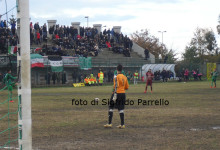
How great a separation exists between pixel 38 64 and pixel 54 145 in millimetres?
31939

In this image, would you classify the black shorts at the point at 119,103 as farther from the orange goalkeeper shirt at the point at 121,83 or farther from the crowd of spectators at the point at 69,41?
the crowd of spectators at the point at 69,41

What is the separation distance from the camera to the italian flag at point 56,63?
41812 mm

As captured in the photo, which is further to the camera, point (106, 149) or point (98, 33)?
point (98, 33)

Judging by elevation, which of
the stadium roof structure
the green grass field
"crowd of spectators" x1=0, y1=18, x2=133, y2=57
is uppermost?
"crowd of spectators" x1=0, y1=18, x2=133, y2=57

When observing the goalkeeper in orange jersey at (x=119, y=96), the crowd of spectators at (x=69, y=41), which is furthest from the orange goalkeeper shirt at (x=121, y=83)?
the crowd of spectators at (x=69, y=41)

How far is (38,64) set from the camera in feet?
133

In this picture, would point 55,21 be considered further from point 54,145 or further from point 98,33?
point 54,145

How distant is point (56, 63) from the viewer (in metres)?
42.3

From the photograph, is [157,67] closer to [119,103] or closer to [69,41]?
[69,41]

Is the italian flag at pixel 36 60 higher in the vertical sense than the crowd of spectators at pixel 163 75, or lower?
higher

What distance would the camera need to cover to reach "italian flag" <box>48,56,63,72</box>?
137ft

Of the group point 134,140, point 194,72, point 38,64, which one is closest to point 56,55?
point 38,64

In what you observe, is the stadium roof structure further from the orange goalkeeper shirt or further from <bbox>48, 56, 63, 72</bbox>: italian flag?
the orange goalkeeper shirt

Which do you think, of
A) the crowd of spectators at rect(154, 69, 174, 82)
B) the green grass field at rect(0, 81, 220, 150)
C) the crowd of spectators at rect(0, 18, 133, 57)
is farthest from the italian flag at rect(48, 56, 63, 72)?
the green grass field at rect(0, 81, 220, 150)
